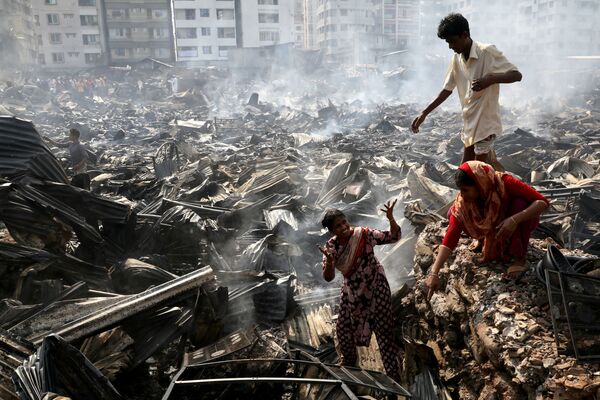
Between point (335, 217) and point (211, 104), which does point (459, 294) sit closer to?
point (335, 217)

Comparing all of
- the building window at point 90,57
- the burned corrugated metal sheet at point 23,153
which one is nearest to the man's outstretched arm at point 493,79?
the burned corrugated metal sheet at point 23,153

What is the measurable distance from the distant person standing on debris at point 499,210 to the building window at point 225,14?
187ft

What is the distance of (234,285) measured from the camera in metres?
4.47

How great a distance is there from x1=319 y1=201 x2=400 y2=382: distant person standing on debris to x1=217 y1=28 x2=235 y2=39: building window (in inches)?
2205

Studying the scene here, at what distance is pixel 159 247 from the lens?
17.0ft

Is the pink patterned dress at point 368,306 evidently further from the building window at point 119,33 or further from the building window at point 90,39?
the building window at point 90,39

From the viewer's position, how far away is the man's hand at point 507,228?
2645 mm

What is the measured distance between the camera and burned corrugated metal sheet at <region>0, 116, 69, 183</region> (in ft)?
15.7

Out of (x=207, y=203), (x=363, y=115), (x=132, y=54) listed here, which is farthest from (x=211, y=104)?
(x=132, y=54)

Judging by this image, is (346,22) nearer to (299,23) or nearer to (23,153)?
(299,23)

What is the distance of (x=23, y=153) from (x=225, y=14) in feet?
179

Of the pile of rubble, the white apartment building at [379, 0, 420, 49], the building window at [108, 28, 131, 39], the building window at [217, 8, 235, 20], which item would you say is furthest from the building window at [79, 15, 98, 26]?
the pile of rubble

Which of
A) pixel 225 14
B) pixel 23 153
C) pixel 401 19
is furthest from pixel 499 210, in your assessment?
pixel 401 19

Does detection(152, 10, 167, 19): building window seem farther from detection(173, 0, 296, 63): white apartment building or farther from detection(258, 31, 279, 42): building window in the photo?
detection(258, 31, 279, 42): building window
